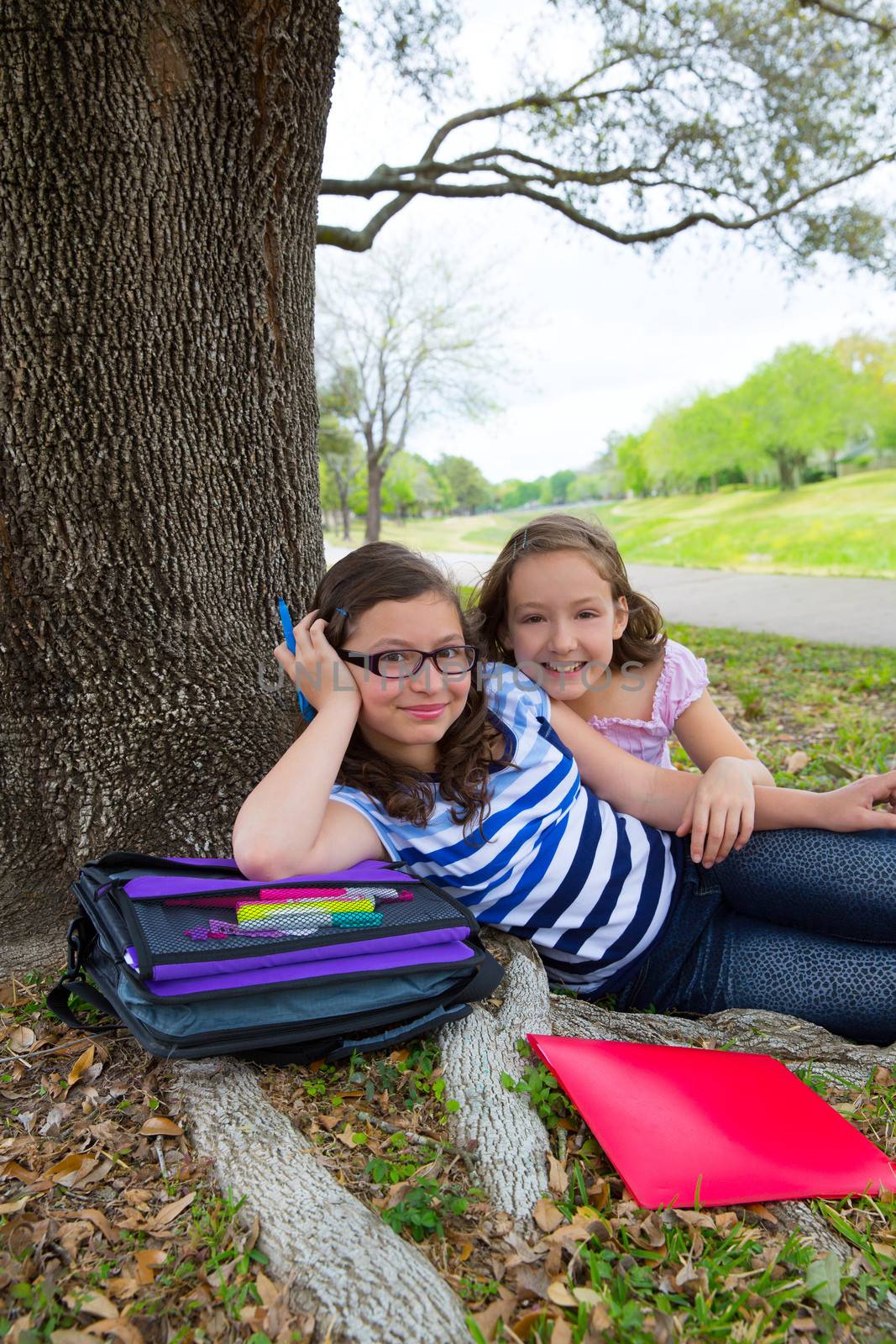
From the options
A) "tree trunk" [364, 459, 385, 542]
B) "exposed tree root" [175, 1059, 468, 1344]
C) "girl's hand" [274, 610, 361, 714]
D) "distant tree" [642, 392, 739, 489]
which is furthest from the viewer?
"distant tree" [642, 392, 739, 489]

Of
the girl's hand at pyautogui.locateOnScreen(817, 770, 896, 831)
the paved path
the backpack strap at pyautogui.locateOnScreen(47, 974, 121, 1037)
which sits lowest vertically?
the paved path

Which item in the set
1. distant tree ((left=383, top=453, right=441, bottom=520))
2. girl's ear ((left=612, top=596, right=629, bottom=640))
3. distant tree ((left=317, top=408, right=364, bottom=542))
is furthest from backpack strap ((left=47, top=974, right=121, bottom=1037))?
distant tree ((left=383, top=453, right=441, bottom=520))

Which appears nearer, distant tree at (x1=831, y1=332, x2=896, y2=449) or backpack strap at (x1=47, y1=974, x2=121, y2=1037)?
backpack strap at (x1=47, y1=974, x2=121, y2=1037)

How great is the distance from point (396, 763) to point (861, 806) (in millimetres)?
1275

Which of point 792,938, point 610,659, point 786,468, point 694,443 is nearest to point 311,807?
point 610,659

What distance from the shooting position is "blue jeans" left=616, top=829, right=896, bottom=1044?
8.12 ft

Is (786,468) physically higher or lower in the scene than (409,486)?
lower

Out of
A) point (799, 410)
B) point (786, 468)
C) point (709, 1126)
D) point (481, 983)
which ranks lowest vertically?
point (709, 1126)

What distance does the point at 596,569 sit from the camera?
276 centimetres

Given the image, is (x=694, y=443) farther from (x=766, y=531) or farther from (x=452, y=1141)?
(x=452, y=1141)

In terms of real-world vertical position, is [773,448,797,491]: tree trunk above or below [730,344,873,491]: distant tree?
below

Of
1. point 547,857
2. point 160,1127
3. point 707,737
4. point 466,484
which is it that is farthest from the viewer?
point 466,484

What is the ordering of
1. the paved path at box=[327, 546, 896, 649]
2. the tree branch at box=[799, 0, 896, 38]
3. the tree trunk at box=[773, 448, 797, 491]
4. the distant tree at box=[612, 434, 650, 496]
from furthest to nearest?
the distant tree at box=[612, 434, 650, 496], the tree trunk at box=[773, 448, 797, 491], the paved path at box=[327, 546, 896, 649], the tree branch at box=[799, 0, 896, 38]

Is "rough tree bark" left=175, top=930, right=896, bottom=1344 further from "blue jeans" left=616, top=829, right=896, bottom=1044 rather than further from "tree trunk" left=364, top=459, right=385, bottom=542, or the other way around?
"tree trunk" left=364, top=459, right=385, bottom=542
